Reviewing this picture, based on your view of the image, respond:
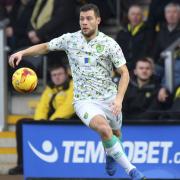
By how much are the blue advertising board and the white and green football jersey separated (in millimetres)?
1255

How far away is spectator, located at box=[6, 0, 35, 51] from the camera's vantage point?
47.1 feet

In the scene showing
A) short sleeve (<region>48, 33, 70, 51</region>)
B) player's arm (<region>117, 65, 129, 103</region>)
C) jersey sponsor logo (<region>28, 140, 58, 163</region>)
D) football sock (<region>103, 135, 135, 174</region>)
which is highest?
short sleeve (<region>48, 33, 70, 51</region>)

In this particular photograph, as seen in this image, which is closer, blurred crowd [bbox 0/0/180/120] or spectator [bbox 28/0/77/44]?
blurred crowd [bbox 0/0/180/120]

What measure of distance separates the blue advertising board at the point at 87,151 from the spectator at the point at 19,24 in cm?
277

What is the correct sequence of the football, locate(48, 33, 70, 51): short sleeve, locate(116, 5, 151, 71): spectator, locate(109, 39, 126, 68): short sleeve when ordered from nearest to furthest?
1. the football
2. locate(109, 39, 126, 68): short sleeve
3. locate(48, 33, 70, 51): short sleeve
4. locate(116, 5, 151, 71): spectator

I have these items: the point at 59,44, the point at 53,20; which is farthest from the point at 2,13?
the point at 59,44

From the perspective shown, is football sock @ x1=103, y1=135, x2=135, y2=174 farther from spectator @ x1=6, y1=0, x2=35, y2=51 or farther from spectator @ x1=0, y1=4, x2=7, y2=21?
spectator @ x1=0, y1=4, x2=7, y2=21

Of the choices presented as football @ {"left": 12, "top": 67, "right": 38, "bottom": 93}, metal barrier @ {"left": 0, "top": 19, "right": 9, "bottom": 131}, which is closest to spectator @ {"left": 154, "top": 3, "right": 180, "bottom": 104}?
metal barrier @ {"left": 0, "top": 19, "right": 9, "bottom": 131}

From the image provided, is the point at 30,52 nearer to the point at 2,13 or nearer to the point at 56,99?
the point at 56,99

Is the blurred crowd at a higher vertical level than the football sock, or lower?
higher

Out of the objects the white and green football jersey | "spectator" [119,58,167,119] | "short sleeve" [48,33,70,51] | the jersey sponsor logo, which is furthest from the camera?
"spectator" [119,58,167,119]

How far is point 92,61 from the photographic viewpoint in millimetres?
10484

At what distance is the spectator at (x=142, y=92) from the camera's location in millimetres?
12758

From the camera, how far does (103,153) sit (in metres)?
11.8
